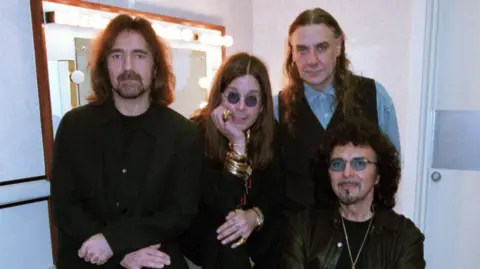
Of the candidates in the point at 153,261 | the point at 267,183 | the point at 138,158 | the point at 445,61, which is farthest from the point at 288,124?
Answer: the point at 445,61

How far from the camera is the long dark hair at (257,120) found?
1387 mm

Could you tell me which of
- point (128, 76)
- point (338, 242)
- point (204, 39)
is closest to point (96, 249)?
point (128, 76)

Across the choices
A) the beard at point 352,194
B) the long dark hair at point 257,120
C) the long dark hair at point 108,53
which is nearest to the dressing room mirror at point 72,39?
the long dark hair at point 108,53

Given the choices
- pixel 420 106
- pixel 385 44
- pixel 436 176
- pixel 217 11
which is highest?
pixel 217 11

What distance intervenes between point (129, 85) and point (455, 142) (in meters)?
1.71

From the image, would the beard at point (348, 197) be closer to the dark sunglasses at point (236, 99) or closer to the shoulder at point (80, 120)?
the dark sunglasses at point (236, 99)

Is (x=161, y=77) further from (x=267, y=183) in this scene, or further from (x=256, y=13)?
(x=256, y=13)

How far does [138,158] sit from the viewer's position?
4.14 feet

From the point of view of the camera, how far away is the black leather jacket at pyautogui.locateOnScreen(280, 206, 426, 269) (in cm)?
128

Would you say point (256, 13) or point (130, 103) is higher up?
point (256, 13)

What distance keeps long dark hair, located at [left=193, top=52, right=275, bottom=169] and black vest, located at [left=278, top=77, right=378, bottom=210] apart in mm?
123

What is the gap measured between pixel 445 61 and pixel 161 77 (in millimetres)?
1519

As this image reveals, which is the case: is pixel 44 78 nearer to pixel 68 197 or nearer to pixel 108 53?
pixel 108 53

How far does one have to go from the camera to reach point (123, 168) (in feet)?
4.08
